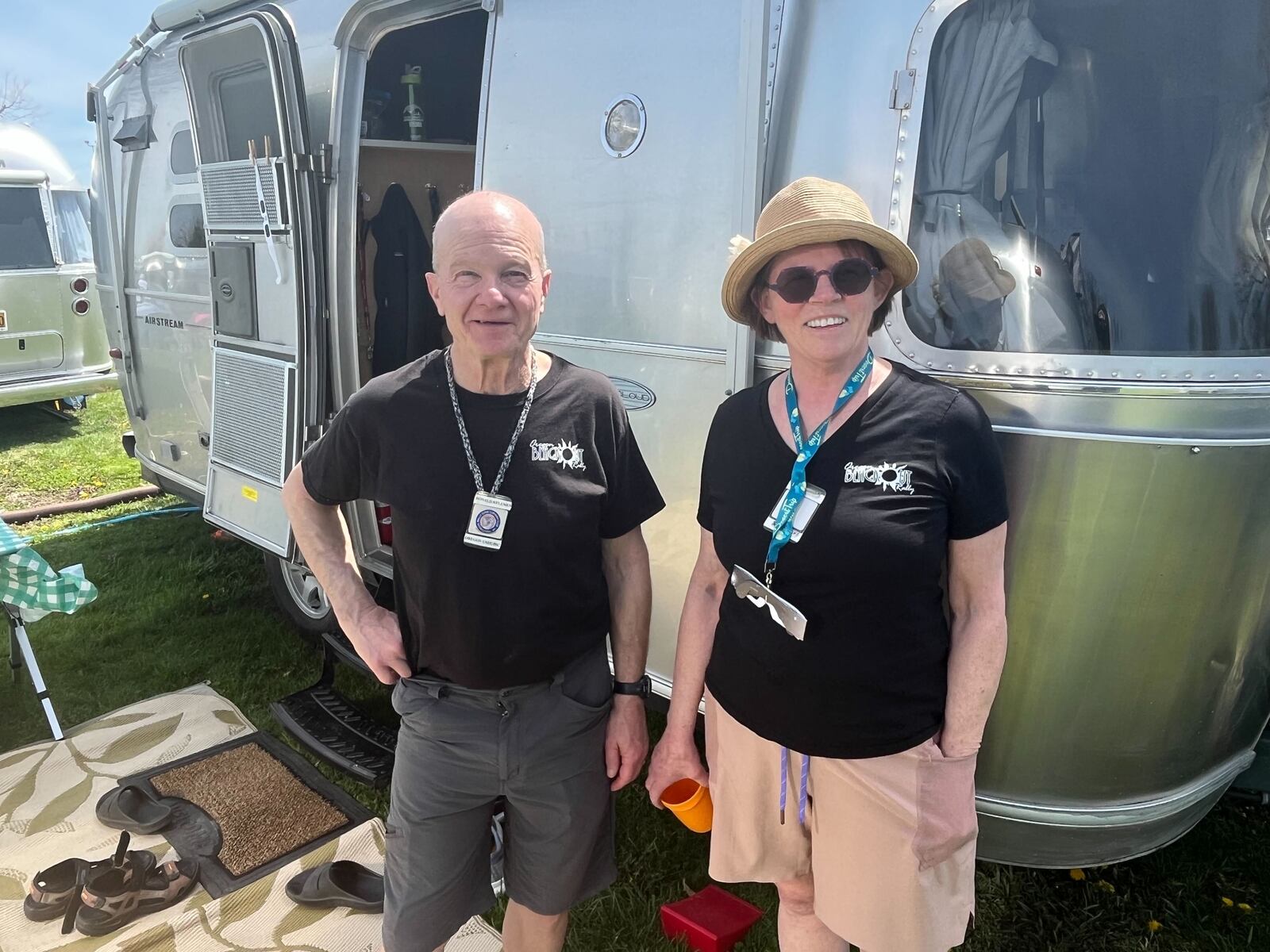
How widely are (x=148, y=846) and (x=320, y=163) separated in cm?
248

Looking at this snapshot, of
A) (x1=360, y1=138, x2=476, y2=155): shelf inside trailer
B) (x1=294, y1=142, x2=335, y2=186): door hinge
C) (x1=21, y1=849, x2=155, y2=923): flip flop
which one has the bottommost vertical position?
(x1=21, y1=849, x2=155, y2=923): flip flop

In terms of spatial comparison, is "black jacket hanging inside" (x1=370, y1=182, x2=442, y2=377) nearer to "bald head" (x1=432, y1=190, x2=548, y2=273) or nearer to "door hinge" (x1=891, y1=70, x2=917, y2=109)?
"bald head" (x1=432, y1=190, x2=548, y2=273)

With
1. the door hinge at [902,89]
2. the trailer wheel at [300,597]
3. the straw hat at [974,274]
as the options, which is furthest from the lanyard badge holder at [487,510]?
the trailer wheel at [300,597]

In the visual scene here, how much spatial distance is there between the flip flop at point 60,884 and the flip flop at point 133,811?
266mm

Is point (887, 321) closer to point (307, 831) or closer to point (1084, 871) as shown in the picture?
point (1084, 871)

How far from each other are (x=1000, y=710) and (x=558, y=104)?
1992 mm

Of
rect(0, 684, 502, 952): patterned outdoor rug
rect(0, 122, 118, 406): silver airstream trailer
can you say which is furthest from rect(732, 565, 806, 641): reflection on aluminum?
rect(0, 122, 118, 406): silver airstream trailer

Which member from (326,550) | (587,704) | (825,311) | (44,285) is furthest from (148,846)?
(44,285)

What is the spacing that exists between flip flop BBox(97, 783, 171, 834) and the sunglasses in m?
2.92

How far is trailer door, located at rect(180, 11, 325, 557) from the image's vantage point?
3.31m

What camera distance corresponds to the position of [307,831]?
3.19 metres

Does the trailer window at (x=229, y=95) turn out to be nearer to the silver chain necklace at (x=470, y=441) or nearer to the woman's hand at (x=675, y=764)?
the silver chain necklace at (x=470, y=441)

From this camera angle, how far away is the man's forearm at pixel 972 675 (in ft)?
5.41

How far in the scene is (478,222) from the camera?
176 centimetres
